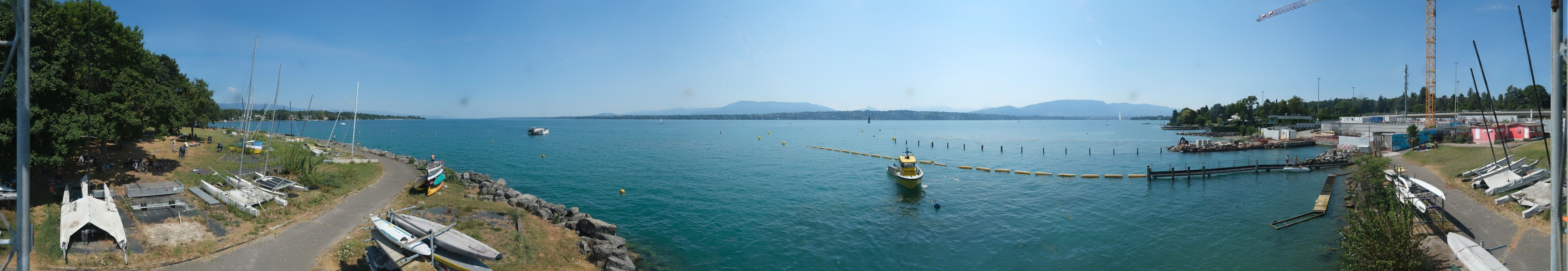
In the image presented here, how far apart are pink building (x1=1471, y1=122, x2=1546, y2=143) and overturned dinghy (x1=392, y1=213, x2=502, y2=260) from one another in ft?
203

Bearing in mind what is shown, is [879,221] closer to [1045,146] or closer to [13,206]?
[13,206]

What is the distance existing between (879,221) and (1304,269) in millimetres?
13656

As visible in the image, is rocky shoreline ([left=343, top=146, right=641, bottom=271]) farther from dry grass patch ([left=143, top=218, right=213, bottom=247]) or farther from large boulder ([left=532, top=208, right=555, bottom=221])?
dry grass patch ([left=143, top=218, right=213, bottom=247])

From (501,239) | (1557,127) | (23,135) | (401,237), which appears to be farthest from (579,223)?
(1557,127)

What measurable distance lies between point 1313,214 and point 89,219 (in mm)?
41009

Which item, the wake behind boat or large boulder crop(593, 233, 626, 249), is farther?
the wake behind boat

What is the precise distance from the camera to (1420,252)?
15102 mm

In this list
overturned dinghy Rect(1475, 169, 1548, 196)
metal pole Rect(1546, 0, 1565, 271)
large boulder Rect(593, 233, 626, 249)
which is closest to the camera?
metal pole Rect(1546, 0, 1565, 271)

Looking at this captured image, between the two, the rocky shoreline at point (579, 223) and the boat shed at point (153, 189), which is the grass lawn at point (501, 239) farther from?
the boat shed at point (153, 189)

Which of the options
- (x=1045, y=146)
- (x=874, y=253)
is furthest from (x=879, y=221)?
(x=1045, y=146)

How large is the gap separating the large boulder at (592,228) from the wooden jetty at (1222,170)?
115ft

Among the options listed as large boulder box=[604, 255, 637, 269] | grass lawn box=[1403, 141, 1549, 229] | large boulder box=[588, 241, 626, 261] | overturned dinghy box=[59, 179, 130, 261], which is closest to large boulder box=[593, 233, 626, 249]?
large boulder box=[588, 241, 626, 261]

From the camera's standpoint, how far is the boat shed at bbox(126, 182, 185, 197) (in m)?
19.1

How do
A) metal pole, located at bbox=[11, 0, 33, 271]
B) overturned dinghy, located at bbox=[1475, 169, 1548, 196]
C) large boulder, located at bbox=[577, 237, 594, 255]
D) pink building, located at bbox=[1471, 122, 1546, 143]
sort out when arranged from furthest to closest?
pink building, located at bbox=[1471, 122, 1546, 143] → overturned dinghy, located at bbox=[1475, 169, 1548, 196] → large boulder, located at bbox=[577, 237, 594, 255] → metal pole, located at bbox=[11, 0, 33, 271]
